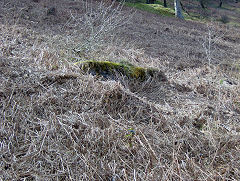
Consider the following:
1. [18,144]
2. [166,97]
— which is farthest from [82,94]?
[166,97]

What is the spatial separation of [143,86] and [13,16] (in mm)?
6098

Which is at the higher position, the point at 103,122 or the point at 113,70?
the point at 113,70

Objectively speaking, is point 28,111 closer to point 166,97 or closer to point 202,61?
point 166,97

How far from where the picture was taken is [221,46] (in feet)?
33.4

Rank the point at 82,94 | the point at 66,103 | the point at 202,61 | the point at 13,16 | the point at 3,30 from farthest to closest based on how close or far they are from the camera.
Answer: the point at 13,16 < the point at 202,61 < the point at 3,30 < the point at 82,94 < the point at 66,103

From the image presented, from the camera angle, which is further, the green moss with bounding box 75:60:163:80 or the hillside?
the green moss with bounding box 75:60:163:80

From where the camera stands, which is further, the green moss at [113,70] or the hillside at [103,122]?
the green moss at [113,70]

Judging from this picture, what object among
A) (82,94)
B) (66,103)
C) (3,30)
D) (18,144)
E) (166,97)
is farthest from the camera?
(3,30)

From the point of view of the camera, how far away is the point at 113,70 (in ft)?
13.6

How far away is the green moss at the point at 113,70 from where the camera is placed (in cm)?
400

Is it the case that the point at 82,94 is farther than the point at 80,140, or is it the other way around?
the point at 82,94

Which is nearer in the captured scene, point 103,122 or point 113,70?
point 103,122

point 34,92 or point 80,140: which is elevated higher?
point 34,92

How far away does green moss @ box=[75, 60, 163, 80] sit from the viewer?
4002 millimetres
